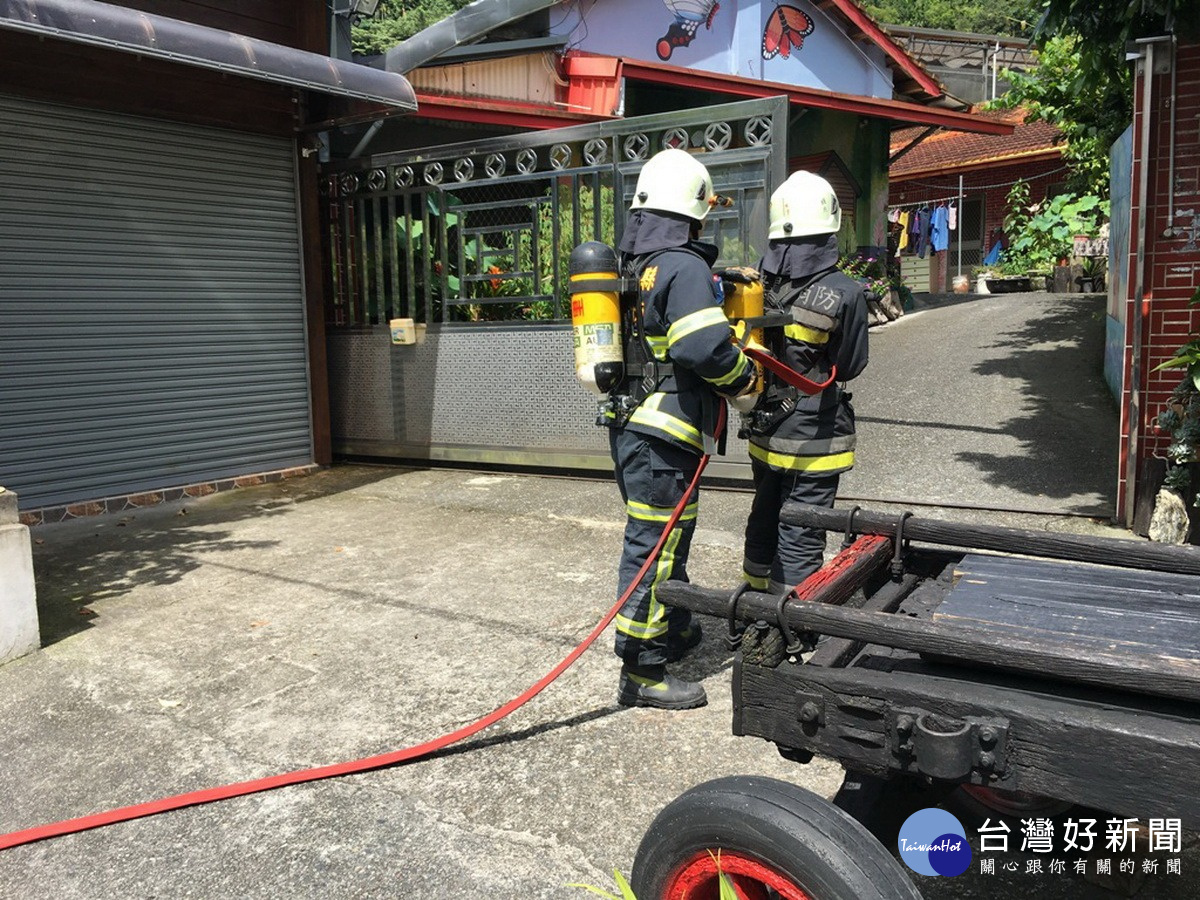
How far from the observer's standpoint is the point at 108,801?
3115 millimetres

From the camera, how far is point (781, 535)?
4.10m

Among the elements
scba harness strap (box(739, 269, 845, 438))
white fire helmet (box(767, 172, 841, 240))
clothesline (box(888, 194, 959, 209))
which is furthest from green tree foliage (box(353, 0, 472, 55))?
scba harness strap (box(739, 269, 845, 438))

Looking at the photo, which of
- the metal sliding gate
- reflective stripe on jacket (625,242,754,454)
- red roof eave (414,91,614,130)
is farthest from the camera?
red roof eave (414,91,614,130)

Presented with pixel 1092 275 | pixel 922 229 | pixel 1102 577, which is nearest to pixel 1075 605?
pixel 1102 577

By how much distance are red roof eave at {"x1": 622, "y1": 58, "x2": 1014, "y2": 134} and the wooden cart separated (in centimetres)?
957

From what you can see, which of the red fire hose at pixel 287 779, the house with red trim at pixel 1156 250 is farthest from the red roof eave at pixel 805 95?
the red fire hose at pixel 287 779

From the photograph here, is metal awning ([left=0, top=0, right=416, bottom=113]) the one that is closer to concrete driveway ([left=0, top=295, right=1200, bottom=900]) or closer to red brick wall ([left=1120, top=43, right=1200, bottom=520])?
concrete driveway ([left=0, top=295, right=1200, bottom=900])

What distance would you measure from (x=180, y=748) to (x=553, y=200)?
17.4 feet

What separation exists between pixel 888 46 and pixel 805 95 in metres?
2.80

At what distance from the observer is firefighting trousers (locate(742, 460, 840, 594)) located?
4020 mm

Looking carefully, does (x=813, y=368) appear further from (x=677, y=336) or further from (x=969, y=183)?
(x=969, y=183)

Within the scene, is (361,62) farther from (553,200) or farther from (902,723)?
(902,723)

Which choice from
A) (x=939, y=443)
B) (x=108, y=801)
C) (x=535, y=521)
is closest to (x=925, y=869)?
(x=108, y=801)

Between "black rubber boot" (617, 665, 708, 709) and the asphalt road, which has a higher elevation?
the asphalt road
